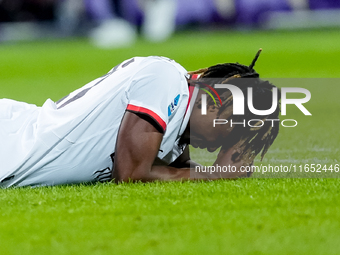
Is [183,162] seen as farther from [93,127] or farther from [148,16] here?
[148,16]

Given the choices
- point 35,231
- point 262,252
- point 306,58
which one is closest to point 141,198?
point 35,231

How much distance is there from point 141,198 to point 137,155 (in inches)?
13.6

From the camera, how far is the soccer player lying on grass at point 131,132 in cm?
431

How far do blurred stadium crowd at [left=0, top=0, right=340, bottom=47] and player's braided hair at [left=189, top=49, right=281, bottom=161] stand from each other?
19920 millimetres

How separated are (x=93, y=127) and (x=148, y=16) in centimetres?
2133

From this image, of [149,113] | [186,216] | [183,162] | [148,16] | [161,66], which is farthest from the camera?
[148,16]

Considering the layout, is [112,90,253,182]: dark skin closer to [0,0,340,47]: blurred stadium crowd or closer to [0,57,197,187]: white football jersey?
[0,57,197,187]: white football jersey

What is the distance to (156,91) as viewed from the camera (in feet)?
14.2

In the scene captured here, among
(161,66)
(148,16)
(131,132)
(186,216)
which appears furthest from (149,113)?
(148,16)

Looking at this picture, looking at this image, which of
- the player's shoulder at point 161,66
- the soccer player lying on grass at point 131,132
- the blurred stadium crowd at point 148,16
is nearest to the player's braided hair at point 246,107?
the soccer player lying on grass at point 131,132

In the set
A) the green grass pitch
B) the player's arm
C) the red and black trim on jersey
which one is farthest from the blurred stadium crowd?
the red and black trim on jersey

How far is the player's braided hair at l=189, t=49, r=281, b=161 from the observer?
4512 mm

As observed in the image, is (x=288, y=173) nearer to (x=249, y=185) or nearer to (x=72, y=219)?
(x=249, y=185)

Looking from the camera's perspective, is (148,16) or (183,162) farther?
(148,16)
